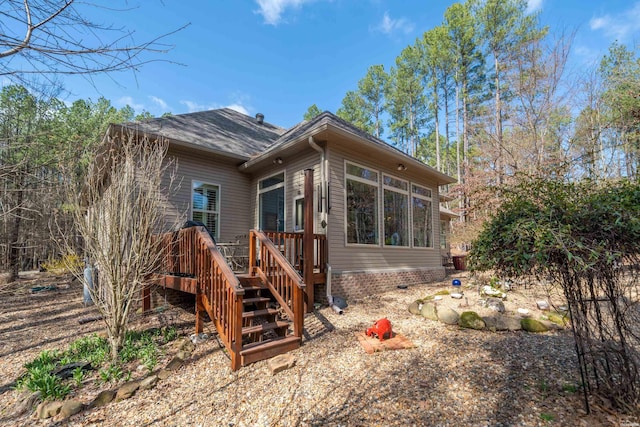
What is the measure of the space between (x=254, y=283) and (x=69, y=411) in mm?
2449

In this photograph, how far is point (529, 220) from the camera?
2277 millimetres

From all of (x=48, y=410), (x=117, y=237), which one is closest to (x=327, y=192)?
(x=117, y=237)

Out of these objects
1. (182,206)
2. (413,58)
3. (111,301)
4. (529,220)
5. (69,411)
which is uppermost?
(413,58)

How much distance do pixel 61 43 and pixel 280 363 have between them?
3.37m

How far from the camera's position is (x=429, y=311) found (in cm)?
510

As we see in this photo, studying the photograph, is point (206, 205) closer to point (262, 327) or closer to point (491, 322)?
point (262, 327)

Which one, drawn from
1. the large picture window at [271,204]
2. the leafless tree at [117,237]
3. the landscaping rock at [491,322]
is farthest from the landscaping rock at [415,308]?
the leafless tree at [117,237]

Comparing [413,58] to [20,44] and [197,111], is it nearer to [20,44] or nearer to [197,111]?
[197,111]

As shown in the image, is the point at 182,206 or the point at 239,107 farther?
the point at 239,107

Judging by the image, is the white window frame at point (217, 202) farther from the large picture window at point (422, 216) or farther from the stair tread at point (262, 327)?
the large picture window at point (422, 216)

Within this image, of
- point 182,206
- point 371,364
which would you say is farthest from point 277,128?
point 371,364

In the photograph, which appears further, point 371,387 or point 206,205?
point 206,205

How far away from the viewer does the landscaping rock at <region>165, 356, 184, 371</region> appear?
11.3 feet

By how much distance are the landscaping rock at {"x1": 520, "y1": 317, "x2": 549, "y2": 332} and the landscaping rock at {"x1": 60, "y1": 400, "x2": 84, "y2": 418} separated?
5.59m
